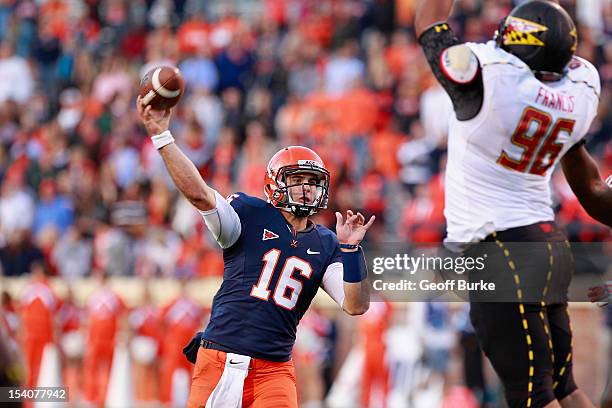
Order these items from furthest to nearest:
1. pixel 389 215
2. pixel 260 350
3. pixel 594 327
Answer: pixel 389 215 < pixel 594 327 < pixel 260 350

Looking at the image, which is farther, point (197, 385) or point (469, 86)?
point (197, 385)

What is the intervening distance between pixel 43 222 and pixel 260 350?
9762mm

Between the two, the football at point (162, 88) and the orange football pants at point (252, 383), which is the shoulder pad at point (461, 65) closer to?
the football at point (162, 88)

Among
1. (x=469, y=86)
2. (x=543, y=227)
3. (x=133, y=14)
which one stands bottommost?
(x=133, y=14)

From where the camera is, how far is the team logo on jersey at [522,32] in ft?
16.7

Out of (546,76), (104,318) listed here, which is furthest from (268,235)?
(104,318)

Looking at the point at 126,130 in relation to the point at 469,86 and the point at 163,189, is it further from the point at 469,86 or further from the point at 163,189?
the point at 469,86

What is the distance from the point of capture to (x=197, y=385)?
17.7 feet

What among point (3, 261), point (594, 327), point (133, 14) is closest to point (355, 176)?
point (594, 327)

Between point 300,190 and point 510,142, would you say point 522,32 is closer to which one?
point 510,142

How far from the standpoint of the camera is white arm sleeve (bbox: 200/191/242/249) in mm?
5215

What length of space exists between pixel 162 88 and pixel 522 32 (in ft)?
5.41

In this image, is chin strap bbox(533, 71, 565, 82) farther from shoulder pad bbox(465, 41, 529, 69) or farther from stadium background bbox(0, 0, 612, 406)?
stadium background bbox(0, 0, 612, 406)

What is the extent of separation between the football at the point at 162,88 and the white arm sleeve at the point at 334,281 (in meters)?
1.19
